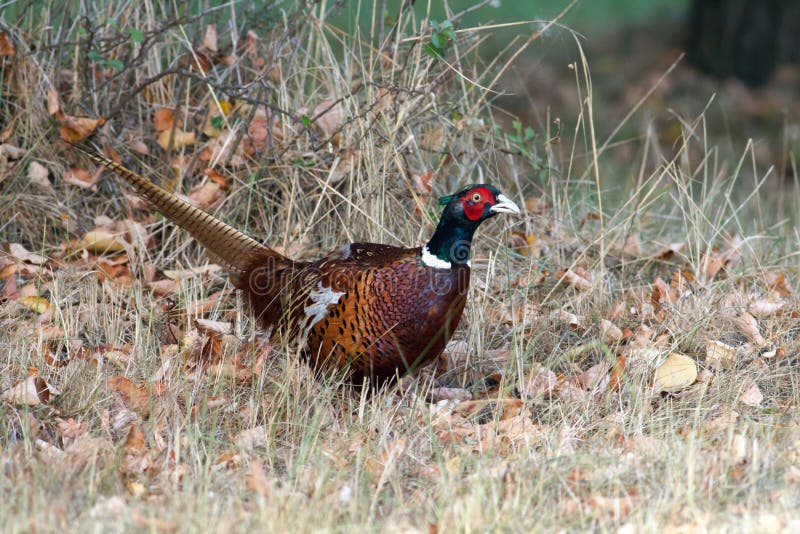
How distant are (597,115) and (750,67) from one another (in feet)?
5.74

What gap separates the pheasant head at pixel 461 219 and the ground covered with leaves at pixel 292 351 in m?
0.45

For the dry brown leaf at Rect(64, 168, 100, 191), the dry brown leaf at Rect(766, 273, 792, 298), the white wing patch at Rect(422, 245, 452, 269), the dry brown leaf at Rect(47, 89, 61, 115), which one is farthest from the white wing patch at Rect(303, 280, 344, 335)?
the dry brown leaf at Rect(766, 273, 792, 298)

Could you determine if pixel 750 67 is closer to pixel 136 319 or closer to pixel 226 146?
pixel 226 146

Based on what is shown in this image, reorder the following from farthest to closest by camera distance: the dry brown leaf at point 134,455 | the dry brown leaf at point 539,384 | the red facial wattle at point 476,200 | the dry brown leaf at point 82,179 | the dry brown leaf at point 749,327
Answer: the dry brown leaf at point 82,179
the dry brown leaf at point 749,327
the dry brown leaf at point 539,384
the red facial wattle at point 476,200
the dry brown leaf at point 134,455

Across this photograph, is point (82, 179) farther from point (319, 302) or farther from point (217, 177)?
point (319, 302)

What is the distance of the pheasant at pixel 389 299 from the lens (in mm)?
3201

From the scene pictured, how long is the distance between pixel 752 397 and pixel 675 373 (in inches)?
10.8

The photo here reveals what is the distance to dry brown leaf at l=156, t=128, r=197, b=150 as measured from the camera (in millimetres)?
4469

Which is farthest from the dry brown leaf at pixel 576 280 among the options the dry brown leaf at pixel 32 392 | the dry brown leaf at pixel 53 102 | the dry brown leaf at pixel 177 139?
the dry brown leaf at pixel 53 102

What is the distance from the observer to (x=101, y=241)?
4.22 metres

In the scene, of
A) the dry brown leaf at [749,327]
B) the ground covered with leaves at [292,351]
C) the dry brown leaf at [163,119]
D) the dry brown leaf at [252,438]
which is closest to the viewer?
the ground covered with leaves at [292,351]

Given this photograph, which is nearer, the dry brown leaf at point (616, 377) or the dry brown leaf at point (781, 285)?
the dry brown leaf at point (616, 377)

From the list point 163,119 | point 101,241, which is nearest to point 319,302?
point 101,241

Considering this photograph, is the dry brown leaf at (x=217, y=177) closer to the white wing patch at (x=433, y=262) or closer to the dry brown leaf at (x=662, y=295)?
the white wing patch at (x=433, y=262)
